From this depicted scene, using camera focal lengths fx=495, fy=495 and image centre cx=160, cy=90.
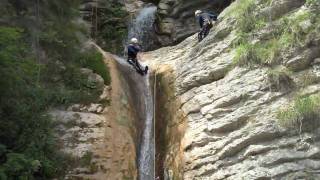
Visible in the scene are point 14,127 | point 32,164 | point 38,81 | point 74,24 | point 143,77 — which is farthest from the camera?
point 143,77

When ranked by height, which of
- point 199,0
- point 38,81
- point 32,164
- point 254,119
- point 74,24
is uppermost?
point 199,0

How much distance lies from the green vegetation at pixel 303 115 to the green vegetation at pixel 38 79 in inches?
233

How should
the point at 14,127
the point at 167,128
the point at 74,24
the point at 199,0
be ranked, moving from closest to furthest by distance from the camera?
the point at 14,127 < the point at 167,128 < the point at 74,24 < the point at 199,0

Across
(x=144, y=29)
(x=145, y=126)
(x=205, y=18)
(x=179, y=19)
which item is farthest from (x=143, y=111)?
(x=144, y=29)

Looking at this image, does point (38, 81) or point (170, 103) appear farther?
point (170, 103)

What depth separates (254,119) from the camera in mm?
13203

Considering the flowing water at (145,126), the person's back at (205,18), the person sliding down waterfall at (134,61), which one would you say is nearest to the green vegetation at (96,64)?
the flowing water at (145,126)

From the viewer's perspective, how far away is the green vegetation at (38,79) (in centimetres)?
1132

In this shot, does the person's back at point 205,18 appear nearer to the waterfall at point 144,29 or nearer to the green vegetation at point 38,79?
the green vegetation at point 38,79

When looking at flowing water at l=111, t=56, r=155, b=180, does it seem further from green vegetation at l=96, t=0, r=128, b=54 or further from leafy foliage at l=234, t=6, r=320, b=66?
green vegetation at l=96, t=0, r=128, b=54

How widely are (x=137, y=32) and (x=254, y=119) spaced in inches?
512

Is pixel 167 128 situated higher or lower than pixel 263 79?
lower

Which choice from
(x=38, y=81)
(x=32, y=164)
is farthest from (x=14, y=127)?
(x=38, y=81)

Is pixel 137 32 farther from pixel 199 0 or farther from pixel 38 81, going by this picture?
pixel 38 81
